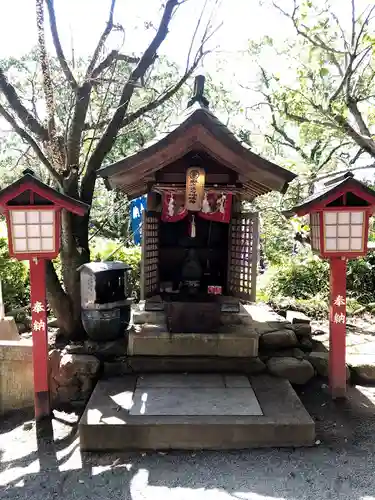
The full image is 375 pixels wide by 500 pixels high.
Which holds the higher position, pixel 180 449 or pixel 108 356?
pixel 108 356

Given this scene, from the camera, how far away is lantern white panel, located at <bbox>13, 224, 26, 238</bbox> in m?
5.27

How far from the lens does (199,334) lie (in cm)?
639

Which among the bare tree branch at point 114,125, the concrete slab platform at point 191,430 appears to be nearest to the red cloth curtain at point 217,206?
the bare tree branch at point 114,125

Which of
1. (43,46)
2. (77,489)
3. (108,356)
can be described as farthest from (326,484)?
(43,46)

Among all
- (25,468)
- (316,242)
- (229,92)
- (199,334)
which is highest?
(229,92)

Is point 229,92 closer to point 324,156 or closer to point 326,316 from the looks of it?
point 324,156

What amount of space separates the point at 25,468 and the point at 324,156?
20229mm

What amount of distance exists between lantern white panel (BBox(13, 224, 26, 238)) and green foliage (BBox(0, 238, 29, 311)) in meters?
5.55

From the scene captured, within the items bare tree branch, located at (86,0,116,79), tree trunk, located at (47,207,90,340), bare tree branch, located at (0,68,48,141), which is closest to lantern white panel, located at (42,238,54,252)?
tree trunk, located at (47,207,90,340)

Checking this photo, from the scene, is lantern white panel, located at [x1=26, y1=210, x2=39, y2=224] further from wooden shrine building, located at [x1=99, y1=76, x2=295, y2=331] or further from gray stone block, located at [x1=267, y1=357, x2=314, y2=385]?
gray stone block, located at [x1=267, y1=357, x2=314, y2=385]

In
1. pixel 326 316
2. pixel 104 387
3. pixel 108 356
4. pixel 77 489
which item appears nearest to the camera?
pixel 77 489

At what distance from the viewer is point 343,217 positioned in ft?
18.6

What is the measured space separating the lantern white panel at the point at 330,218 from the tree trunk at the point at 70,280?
167 inches

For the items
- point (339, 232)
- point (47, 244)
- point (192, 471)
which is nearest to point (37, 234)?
point (47, 244)
